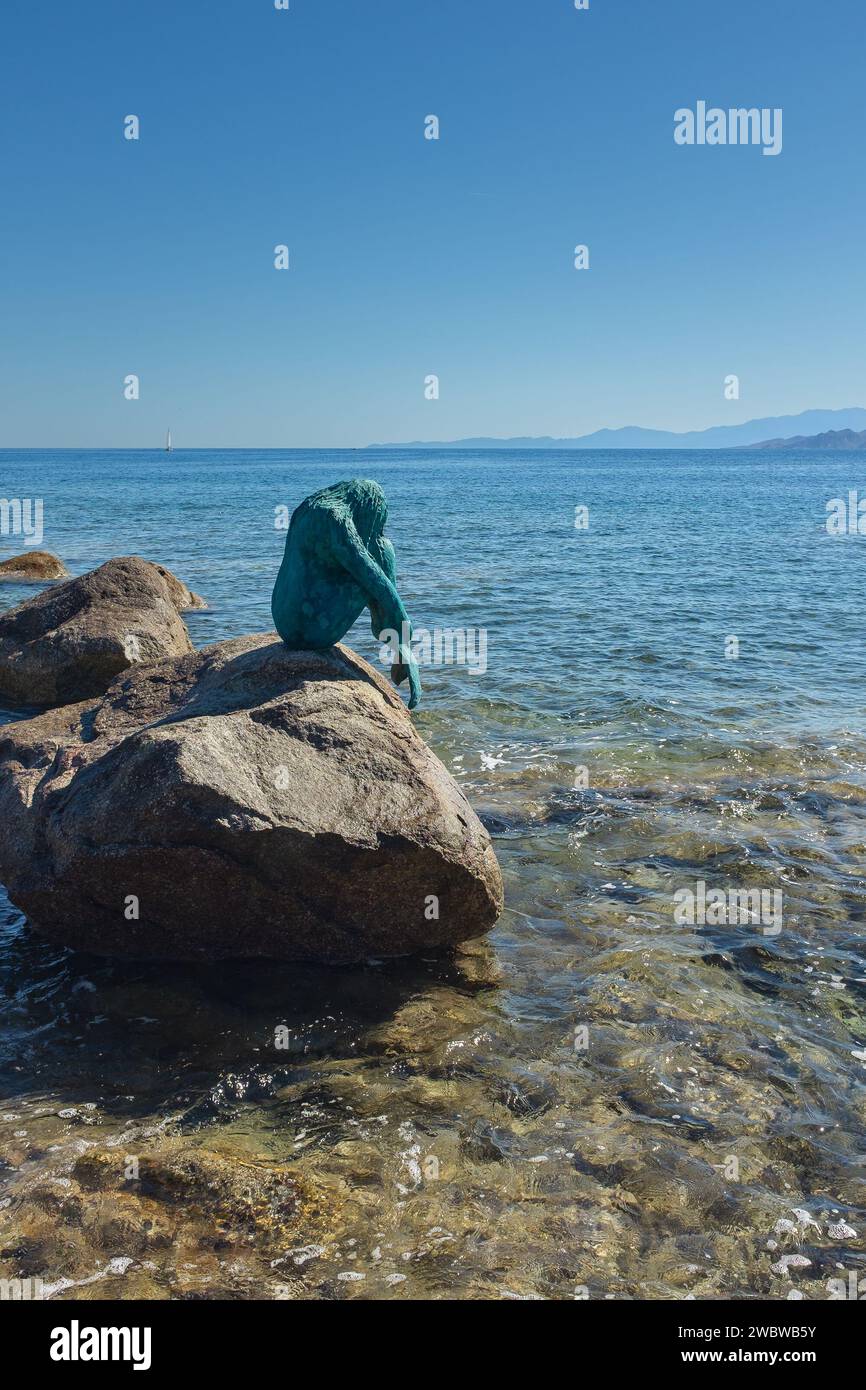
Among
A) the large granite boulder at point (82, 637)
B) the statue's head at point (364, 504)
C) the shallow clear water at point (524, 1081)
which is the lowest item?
the shallow clear water at point (524, 1081)

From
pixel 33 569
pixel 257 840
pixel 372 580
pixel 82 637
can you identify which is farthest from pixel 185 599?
pixel 257 840

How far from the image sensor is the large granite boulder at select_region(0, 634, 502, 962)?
547cm

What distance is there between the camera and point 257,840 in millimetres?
5457

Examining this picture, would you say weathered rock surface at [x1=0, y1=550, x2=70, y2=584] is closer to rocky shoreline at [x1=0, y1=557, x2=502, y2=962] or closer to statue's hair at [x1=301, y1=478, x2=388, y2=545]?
rocky shoreline at [x1=0, y1=557, x2=502, y2=962]

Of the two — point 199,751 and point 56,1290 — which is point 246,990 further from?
point 56,1290

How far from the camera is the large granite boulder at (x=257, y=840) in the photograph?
18.0 ft

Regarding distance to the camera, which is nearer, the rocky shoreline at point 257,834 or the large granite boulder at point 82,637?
the rocky shoreline at point 257,834

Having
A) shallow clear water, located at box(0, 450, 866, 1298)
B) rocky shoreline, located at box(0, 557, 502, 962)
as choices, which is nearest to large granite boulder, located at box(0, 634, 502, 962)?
rocky shoreline, located at box(0, 557, 502, 962)

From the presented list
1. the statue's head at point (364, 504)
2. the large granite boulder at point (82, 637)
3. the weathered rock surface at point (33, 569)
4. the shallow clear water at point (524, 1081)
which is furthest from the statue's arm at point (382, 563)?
the weathered rock surface at point (33, 569)

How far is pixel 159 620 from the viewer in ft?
39.6

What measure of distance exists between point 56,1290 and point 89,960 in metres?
2.54

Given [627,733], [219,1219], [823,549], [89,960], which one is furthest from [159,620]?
[823,549]

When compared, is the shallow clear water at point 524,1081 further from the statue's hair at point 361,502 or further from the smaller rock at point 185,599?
the smaller rock at point 185,599
